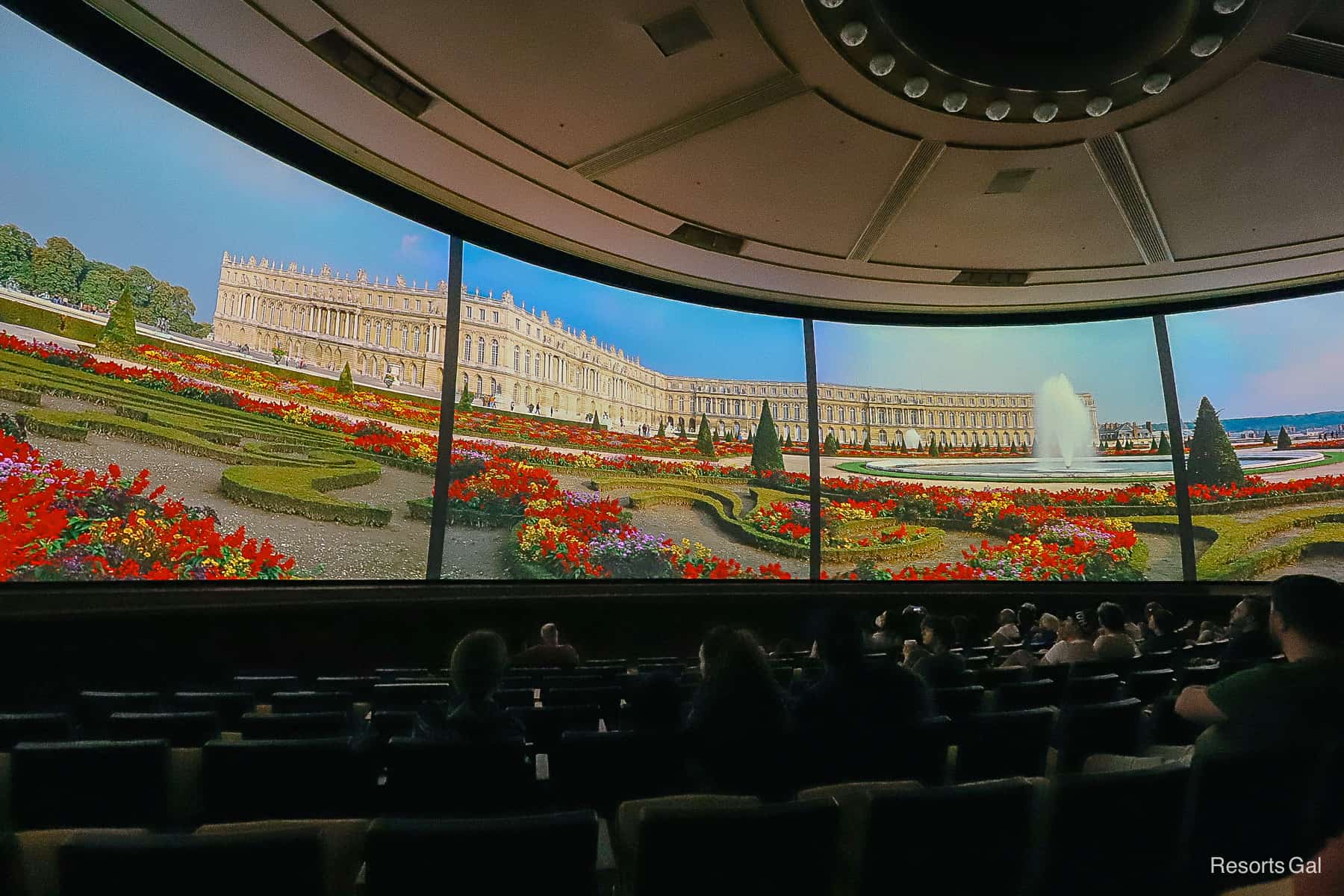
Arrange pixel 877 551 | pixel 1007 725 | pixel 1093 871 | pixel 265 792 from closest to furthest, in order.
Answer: pixel 1093 871 → pixel 265 792 → pixel 1007 725 → pixel 877 551

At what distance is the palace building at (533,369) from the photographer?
5.79m

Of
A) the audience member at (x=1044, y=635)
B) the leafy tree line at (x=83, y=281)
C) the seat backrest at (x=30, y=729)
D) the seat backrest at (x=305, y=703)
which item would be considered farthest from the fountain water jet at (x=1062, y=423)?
the seat backrest at (x=30, y=729)

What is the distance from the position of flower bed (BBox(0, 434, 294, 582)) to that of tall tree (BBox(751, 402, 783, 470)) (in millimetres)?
6080

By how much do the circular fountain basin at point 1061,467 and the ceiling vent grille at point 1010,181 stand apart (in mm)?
4417

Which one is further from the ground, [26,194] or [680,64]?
[680,64]

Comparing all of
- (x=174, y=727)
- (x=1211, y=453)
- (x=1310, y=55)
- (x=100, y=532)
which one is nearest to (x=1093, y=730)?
(x=174, y=727)

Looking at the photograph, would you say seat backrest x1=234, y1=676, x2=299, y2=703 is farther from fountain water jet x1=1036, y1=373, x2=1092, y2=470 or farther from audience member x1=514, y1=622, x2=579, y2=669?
fountain water jet x1=1036, y1=373, x2=1092, y2=470

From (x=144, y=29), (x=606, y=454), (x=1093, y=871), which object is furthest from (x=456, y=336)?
(x=1093, y=871)

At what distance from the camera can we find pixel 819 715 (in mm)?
2105

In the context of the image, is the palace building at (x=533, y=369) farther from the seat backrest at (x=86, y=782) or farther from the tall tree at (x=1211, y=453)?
the seat backrest at (x=86, y=782)

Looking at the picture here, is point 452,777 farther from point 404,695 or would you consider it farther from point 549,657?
point 549,657

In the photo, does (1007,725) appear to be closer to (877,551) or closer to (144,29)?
(144,29)

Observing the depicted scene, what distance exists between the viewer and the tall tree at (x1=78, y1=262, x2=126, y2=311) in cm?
443

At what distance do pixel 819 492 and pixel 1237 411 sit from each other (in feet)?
19.3
